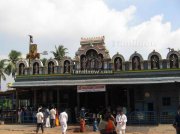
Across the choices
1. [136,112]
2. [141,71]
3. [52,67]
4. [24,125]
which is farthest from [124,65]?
[24,125]

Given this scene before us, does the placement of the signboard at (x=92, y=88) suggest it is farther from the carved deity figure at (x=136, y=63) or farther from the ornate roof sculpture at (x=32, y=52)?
the ornate roof sculpture at (x=32, y=52)

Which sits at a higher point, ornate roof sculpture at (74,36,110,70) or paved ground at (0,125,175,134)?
ornate roof sculpture at (74,36,110,70)

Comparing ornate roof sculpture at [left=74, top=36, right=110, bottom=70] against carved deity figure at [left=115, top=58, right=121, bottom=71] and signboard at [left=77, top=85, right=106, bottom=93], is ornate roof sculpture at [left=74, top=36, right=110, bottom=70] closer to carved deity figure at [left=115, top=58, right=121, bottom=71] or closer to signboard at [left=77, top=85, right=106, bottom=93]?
carved deity figure at [left=115, top=58, right=121, bottom=71]

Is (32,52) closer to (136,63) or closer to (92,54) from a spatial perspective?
(92,54)

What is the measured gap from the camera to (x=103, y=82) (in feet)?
98.2

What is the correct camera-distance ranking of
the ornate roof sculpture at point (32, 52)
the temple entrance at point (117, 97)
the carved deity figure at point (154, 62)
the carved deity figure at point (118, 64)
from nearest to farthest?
the carved deity figure at point (154, 62)
the carved deity figure at point (118, 64)
the temple entrance at point (117, 97)
the ornate roof sculpture at point (32, 52)

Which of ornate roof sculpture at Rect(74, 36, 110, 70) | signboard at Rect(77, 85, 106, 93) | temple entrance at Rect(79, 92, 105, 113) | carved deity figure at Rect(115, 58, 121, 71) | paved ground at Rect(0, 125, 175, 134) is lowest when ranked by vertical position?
paved ground at Rect(0, 125, 175, 134)

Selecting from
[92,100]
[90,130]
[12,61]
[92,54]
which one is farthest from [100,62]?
[12,61]

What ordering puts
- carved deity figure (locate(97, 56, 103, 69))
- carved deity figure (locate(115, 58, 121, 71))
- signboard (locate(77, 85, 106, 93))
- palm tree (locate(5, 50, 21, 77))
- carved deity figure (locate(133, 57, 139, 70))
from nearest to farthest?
signboard (locate(77, 85, 106, 93)) → carved deity figure (locate(133, 57, 139, 70)) → carved deity figure (locate(115, 58, 121, 71)) → carved deity figure (locate(97, 56, 103, 69)) → palm tree (locate(5, 50, 21, 77))

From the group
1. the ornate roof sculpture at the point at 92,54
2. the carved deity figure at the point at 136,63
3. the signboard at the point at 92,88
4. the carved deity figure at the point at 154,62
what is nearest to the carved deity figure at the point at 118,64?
the ornate roof sculpture at the point at 92,54

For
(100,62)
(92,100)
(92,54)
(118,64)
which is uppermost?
(92,54)

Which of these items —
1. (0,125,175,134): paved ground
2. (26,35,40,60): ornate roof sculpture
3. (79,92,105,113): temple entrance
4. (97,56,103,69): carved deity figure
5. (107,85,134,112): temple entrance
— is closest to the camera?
(0,125,175,134): paved ground

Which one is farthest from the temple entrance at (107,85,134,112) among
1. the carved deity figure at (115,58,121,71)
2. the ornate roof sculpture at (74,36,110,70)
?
the ornate roof sculpture at (74,36,110,70)

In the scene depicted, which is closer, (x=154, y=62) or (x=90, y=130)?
(x=90, y=130)
